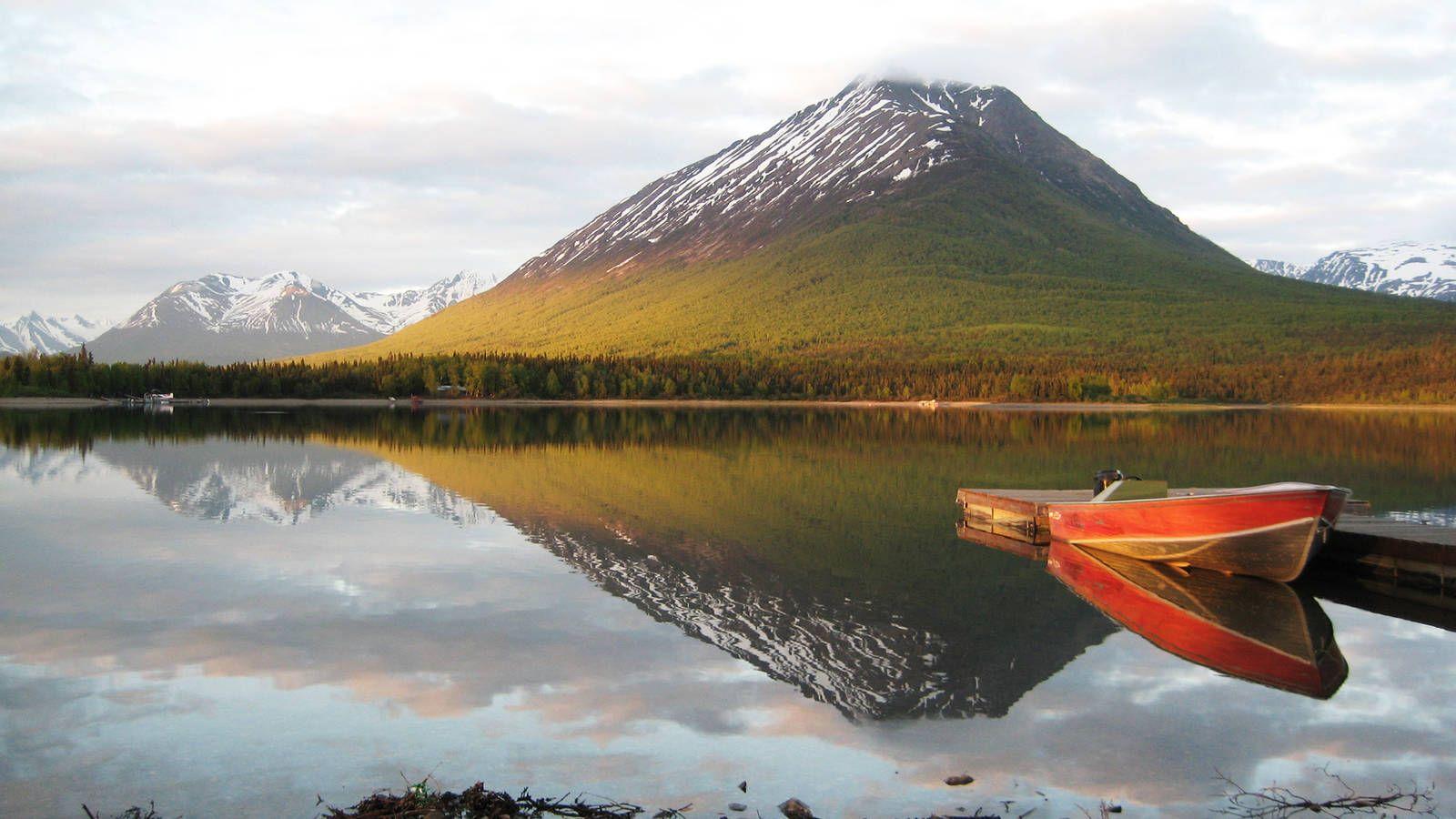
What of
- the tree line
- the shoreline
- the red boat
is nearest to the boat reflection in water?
the red boat

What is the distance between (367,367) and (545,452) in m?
120

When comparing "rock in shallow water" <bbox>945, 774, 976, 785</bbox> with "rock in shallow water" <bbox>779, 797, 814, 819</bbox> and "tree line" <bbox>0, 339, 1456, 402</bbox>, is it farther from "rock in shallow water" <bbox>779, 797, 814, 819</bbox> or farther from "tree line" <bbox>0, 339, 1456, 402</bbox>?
"tree line" <bbox>0, 339, 1456, 402</bbox>

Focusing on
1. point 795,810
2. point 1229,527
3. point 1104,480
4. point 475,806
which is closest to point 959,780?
point 795,810

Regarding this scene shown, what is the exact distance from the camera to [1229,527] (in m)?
21.9

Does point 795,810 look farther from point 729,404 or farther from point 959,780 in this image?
point 729,404

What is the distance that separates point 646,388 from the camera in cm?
15125

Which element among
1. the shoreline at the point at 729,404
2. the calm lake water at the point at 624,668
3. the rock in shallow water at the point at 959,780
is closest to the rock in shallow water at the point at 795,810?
the calm lake water at the point at 624,668

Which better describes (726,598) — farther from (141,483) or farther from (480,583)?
(141,483)

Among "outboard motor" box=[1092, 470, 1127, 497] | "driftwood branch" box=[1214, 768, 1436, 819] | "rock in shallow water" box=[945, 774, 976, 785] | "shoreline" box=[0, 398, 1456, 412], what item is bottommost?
"driftwood branch" box=[1214, 768, 1436, 819]

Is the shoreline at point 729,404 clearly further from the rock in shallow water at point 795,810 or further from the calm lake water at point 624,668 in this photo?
the rock in shallow water at point 795,810

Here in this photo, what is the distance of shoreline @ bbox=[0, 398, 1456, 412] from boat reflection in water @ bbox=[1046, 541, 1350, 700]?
109 m

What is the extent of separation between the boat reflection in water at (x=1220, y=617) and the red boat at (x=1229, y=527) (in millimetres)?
393

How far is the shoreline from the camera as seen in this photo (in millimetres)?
133750

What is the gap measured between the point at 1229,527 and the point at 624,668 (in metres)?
13.2
